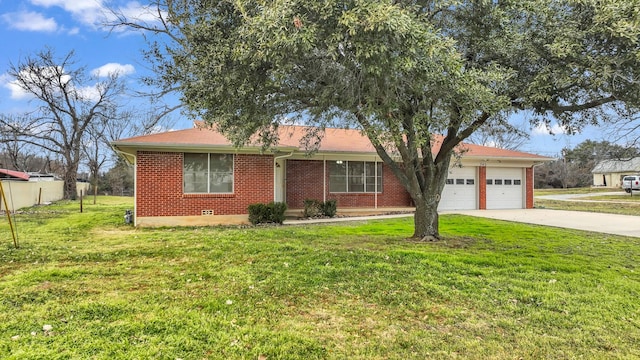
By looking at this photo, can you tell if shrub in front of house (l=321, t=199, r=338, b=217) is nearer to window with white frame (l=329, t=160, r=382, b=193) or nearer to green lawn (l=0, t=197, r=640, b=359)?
window with white frame (l=329, t=160, r=382, b=193)

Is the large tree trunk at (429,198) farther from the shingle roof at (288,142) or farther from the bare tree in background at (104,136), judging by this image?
the bare tree in background at (104,136)

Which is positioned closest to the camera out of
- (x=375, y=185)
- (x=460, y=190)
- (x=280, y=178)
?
(x=280, y=178)

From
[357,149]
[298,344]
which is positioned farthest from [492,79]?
[357,149]

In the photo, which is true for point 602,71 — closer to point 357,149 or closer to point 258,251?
point 258,251

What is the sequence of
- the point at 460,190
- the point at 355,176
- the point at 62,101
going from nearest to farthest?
the point at 355,176 → the point at 460,190 → the point at 62,101

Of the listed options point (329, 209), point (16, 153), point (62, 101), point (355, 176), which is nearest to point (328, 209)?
point (329, 209)

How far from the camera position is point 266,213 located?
12.4m

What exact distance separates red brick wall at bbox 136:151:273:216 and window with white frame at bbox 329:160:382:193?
3809mm

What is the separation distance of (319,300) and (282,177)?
1095 cm

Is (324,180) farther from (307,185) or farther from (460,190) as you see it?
(460,190)

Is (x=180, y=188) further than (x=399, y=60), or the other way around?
(x=180, y=188)

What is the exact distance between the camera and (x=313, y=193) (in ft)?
50.8

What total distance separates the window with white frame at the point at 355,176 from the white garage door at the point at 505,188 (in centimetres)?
613

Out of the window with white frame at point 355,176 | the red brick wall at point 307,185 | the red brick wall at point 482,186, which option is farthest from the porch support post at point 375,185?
the red brick wall at point 482,186
